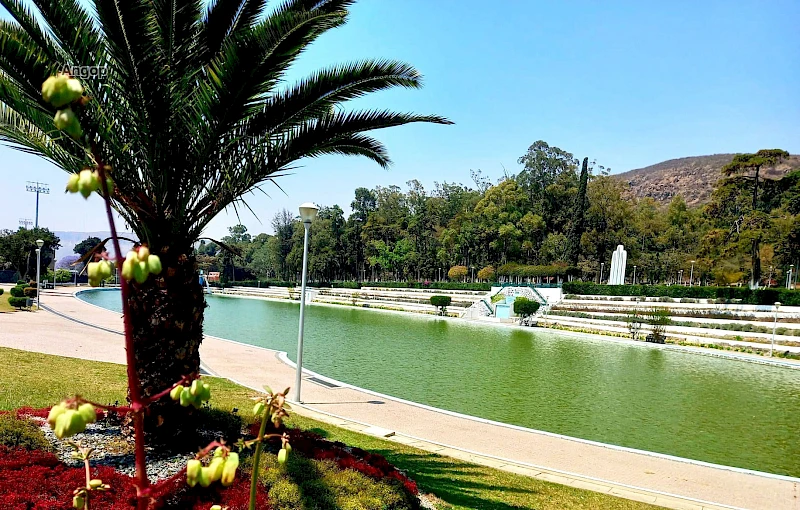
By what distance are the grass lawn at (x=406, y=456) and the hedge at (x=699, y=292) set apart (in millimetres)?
26392

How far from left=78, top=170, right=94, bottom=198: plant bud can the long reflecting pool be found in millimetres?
9286

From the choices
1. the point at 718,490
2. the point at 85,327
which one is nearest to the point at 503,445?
the point at 718,490

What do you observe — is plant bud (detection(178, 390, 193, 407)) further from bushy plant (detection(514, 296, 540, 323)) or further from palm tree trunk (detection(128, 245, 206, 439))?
bushy plant (detection(514, 296, 540, 323))

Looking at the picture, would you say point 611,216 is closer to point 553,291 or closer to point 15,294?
point 553,291

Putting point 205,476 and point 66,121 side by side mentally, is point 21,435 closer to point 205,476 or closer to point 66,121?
point 205,476

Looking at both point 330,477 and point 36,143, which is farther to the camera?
point 36,143

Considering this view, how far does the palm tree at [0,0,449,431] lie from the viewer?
4.57 metres

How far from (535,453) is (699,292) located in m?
28.6

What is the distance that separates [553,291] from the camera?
39.1 meters

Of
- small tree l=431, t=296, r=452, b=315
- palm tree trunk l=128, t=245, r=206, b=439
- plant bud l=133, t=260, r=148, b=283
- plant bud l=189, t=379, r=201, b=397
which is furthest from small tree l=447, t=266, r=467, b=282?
plant bud l=133, t=260, r=148, b=283

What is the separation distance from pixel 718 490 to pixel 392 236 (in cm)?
6401

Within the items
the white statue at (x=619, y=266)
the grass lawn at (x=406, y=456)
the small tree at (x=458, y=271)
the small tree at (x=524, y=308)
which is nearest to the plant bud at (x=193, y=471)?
the grass lawn at (x=406, y=456)

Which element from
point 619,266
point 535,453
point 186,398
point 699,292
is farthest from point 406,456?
point 619,266

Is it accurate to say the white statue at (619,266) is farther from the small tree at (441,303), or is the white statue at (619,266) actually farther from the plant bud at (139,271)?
the plant bud at (139,271)
